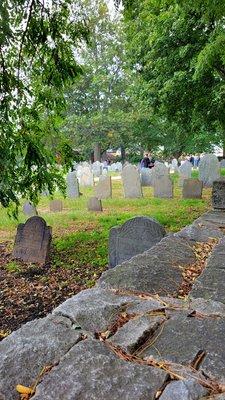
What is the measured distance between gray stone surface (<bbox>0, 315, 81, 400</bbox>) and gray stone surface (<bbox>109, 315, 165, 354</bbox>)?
0.53 ft

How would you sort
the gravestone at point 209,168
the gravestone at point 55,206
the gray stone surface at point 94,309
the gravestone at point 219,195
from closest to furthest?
the gray stone surface at point 94,309, the gravestone at point 219,195, the gravestone at point 55,206, the gravestone at point 209,168

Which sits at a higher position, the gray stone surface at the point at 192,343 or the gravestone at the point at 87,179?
the gravestone at the point at 87,179

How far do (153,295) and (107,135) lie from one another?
30.5 m

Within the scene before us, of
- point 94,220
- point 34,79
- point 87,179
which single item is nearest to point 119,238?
point 34,79

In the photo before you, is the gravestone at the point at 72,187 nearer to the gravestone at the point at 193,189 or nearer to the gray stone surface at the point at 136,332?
the gravestone at the point at 193,189

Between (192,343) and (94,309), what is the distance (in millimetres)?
473

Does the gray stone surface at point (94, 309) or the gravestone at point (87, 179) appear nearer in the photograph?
the gray stone surface at point (94, 309)

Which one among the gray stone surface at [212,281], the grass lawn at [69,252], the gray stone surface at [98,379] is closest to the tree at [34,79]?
the grass lawn at [69,252]

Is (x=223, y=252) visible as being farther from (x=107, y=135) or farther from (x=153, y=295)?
(x=107, y=135)

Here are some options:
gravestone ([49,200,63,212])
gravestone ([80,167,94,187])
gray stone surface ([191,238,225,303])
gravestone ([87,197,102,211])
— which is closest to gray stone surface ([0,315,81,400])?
gray stone surface ([191,238,225,303])

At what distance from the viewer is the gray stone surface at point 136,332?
1.29 metres

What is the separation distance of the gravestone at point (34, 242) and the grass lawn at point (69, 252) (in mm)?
189

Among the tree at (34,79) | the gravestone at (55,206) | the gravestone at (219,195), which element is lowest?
the gravestone at (55,206)

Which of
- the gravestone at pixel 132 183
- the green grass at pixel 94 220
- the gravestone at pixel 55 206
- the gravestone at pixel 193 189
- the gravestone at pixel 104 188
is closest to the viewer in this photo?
the green grass at pixel 94 220
